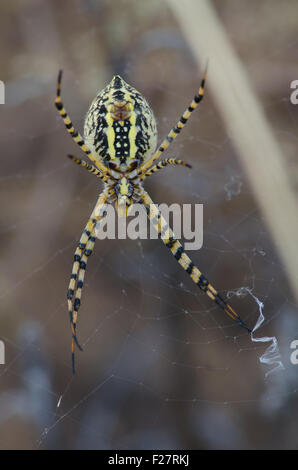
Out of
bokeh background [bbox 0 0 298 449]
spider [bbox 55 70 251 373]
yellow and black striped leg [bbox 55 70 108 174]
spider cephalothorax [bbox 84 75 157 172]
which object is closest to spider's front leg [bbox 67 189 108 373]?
spider [bbox 55 70 251 373]

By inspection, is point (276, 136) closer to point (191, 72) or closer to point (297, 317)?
point (191, 72)

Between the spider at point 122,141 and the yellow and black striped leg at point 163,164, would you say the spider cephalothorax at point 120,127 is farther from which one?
the yellow and black striped leg at point 163,164

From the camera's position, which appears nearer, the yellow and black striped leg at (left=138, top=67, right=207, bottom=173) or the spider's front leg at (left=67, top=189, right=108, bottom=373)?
the yellow and black striped leg at (left=138, top=67, right=207, bottom=173)

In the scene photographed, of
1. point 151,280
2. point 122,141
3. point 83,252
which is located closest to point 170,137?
point 122,141

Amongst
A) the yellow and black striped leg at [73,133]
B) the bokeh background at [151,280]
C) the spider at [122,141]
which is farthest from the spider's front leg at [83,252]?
the bokeh background at [151,280]

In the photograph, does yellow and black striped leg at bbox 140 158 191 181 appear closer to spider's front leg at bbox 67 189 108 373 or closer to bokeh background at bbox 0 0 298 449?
spider's front leg at bbox 67 189 108 373

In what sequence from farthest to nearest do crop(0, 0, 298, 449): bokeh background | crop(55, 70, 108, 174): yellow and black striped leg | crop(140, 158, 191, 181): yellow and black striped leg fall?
crop(0, 0, 298, 449): bokeh background < crop(140, 158, 191, 181): yellow and black striped leg < crop(55, 70, 108, 174): yellow and black striped leg

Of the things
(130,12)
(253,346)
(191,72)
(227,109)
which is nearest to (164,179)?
(227,109)
